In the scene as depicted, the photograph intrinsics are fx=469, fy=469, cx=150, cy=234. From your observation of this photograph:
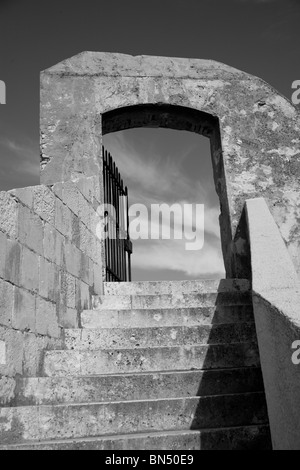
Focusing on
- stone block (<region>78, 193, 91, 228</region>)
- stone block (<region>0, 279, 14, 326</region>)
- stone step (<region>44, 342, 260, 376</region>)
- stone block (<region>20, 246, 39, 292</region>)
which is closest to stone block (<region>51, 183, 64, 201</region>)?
stone block (<region>78, 193, 91, 228</region>)

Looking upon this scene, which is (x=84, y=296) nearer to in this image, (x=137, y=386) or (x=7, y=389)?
(x=137, y=386)

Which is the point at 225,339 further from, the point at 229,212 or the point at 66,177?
the point at 66,177

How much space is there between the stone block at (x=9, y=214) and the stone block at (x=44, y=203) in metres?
0.38

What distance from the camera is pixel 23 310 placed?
3211 mm

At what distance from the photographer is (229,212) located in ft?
19.2

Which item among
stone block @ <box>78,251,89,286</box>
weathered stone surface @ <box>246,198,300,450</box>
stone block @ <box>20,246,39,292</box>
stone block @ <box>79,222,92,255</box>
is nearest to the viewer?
weathered stone surface @ <box>246,198,300,450</box>

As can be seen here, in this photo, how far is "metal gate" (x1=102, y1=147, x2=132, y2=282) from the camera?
6211 millimetres

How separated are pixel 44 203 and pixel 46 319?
0.91 meters

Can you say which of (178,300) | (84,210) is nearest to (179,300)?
(178,300)

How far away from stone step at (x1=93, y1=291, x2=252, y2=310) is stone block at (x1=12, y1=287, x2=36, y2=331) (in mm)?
1293

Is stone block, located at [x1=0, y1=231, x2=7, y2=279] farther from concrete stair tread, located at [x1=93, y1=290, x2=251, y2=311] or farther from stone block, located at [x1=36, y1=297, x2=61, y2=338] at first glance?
concrete stair tread, located at [x1=93, y1=290, x2=251, y2=311]

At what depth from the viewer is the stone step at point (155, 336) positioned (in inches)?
148

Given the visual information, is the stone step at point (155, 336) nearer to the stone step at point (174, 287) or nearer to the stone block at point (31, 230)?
the stone block at point (31, 230)
